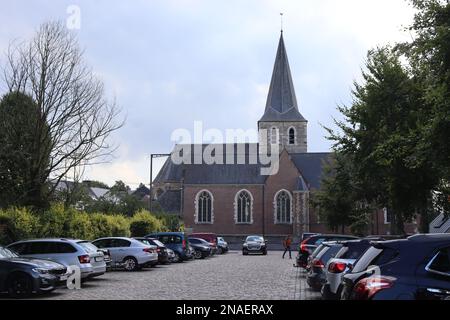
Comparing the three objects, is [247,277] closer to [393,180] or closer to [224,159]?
[393,180]

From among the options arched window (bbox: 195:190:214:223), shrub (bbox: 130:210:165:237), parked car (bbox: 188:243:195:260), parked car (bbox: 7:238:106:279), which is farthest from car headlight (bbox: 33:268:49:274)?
arched window (bbox: 195:190:214:223)

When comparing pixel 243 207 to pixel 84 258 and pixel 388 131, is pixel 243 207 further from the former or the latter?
pixel 84 258

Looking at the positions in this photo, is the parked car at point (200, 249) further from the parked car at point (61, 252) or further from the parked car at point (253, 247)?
the parked car at point (61, 252)

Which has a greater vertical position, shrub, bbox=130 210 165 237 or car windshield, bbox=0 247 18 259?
shrub, bbox=130 210 165 237

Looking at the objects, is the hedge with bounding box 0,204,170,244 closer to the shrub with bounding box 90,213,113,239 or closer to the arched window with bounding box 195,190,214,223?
the shrub with bounding box 90,213,113,239

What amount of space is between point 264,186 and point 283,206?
146 inches

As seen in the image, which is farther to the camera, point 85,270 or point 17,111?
point 17,111

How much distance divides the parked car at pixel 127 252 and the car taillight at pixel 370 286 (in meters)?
18.2

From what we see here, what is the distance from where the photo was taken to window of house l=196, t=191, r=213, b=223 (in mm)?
75500

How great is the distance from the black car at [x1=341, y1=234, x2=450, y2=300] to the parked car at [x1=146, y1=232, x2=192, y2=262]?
25.3 meters

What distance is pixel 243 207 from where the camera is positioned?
75250 mm

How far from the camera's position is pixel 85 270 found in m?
17.1

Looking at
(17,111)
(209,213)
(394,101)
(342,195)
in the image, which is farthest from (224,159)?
(394,101)
